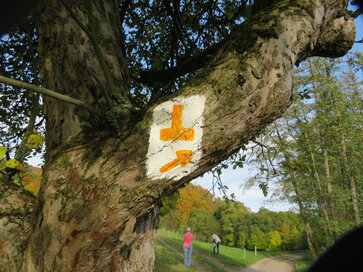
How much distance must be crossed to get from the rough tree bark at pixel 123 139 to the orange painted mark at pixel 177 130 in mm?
92

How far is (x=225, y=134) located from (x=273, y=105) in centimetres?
38

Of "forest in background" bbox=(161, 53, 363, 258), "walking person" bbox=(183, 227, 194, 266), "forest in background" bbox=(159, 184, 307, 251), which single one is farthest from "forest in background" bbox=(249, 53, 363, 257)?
"forest in background" bbox=(159, 184, 307, 251)

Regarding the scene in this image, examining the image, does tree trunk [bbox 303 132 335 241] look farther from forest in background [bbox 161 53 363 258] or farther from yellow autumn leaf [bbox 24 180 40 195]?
yellow autumn leaf [bbox 24 180 40 195]

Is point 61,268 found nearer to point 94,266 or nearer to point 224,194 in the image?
point 94,266

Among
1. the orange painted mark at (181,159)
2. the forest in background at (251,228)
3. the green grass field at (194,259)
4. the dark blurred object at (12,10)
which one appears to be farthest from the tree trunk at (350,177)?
the forest in background at (251,228)

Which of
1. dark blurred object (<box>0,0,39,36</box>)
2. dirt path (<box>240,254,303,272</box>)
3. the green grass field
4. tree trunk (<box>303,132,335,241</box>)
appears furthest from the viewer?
dirt path (<box>240,254,303,272</box>)

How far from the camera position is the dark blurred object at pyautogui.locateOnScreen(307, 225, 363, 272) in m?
0.42

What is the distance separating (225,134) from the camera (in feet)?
4.99

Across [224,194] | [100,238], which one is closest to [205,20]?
[224,194]

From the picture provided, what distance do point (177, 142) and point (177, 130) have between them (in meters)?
0.08

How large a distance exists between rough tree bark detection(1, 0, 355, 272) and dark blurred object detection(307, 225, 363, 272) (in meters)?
1.07

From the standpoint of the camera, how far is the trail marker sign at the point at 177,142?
1.50 metres

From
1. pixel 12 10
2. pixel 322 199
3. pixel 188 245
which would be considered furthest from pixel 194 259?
pixel 12 10

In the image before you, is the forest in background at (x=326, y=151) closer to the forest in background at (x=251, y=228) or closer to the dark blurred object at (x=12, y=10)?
the dark blurred object at (x=12, y=10)
